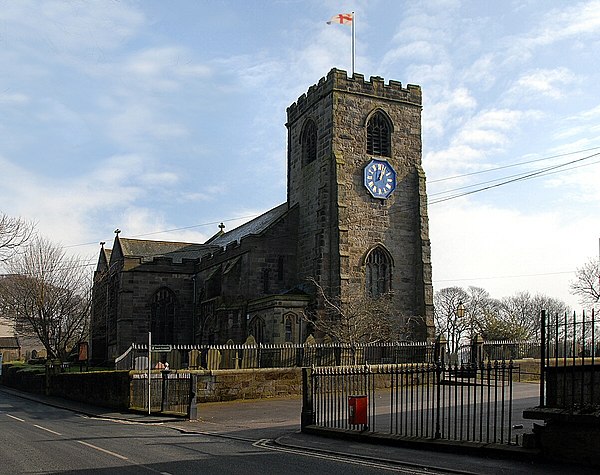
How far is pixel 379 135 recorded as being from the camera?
45500mm

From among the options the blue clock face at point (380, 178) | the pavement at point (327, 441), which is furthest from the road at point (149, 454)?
the blue clock face at point (380, 178)

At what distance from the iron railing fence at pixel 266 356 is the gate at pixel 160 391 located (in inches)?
33.0

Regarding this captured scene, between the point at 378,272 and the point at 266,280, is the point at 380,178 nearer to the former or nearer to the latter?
the point at 378,272

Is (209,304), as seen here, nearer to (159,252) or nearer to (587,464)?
(159,252)

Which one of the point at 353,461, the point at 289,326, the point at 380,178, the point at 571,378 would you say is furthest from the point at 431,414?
the point at 380,178

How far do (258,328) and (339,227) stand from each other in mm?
7375

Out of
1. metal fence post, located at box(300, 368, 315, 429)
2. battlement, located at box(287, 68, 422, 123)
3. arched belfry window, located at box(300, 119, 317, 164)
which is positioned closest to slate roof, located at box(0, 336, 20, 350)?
arched belfry window, located at box(300, 119, 317, 164)

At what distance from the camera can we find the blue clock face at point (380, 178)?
44219mm

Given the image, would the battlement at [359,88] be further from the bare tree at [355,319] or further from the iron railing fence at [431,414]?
the iron railing fence at [431,414]

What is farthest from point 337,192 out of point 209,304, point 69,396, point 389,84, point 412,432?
point 412,432

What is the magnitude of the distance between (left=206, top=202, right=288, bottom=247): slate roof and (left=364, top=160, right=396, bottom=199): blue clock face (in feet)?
21.3

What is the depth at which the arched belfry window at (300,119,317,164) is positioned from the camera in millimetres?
46562

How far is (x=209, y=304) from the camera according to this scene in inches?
1972

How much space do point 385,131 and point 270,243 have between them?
9899 millimetres
